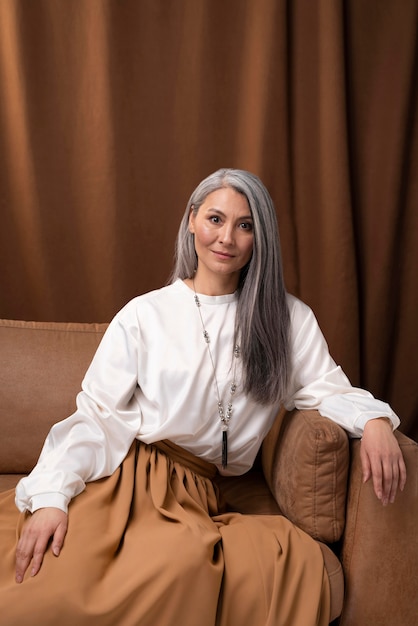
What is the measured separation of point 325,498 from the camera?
4.95 feet

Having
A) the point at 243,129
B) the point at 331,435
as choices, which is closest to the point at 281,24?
the point at 243,129

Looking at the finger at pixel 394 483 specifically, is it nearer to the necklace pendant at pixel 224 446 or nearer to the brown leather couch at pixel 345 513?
the brown leather couch at pixel 345 513

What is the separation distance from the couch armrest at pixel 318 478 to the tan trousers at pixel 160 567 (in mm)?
59

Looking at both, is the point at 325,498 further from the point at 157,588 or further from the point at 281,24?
the point at 281,24

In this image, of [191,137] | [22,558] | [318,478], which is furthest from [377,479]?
[191,137]

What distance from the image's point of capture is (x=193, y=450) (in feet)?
5.48

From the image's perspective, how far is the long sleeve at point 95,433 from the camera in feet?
4.65

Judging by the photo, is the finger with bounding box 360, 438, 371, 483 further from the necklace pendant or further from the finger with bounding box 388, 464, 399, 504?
the necklace pendant

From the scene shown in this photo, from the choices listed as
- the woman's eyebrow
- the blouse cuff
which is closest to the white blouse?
the blouse cuff

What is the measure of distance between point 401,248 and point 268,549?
5.22ft

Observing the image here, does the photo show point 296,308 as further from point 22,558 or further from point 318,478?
point 22,558

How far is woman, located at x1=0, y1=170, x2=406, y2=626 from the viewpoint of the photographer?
126 centimetres

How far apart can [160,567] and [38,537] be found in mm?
255

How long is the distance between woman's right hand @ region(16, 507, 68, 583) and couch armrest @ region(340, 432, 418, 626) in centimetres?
64
